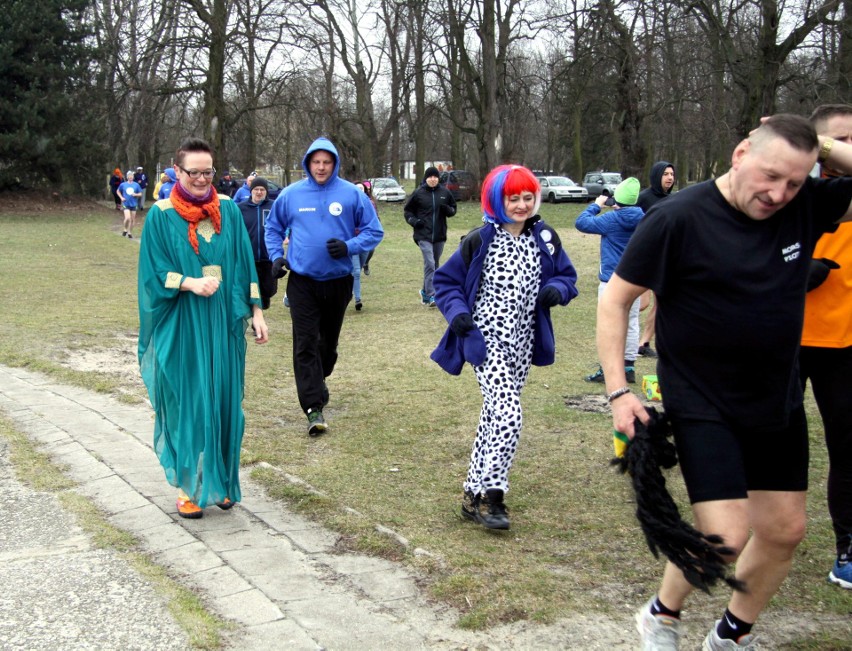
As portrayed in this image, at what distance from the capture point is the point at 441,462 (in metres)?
6.14

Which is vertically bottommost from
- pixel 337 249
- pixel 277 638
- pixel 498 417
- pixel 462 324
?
pixel 277 638

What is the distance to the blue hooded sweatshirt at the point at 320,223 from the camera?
6.96m

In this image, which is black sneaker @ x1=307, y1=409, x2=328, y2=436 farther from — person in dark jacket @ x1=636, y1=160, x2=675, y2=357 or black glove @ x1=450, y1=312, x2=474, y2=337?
person in dark jacket @ x1=636, y1=160, x2=675, y2=357

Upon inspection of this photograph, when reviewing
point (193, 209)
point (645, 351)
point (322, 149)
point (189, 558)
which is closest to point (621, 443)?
point (189, 558)

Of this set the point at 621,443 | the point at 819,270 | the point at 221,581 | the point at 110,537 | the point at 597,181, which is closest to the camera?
the point at 621,443

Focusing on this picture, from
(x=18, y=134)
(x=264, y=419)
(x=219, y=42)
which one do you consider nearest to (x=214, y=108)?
(x=219, y=42)

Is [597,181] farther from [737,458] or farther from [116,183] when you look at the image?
[737,458]

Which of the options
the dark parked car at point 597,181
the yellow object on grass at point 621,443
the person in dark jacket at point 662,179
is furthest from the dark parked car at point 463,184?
the yellow object on grass at point 621,443

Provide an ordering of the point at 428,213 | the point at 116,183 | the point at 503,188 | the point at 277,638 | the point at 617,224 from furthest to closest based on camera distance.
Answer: the point at 116,183 < the point at 428,213 < the point at 617,224 < the point at 503,188 < the point at 277,638

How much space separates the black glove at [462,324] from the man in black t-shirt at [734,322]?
59.7 inches

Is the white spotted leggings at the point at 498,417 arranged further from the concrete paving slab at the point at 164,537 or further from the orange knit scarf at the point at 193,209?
the orange knit scarf at the point at 193,209

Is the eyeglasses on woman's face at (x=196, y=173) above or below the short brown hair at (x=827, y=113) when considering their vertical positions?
below

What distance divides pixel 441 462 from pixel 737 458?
3306mm

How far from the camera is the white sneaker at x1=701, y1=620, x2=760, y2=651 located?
3332mm
